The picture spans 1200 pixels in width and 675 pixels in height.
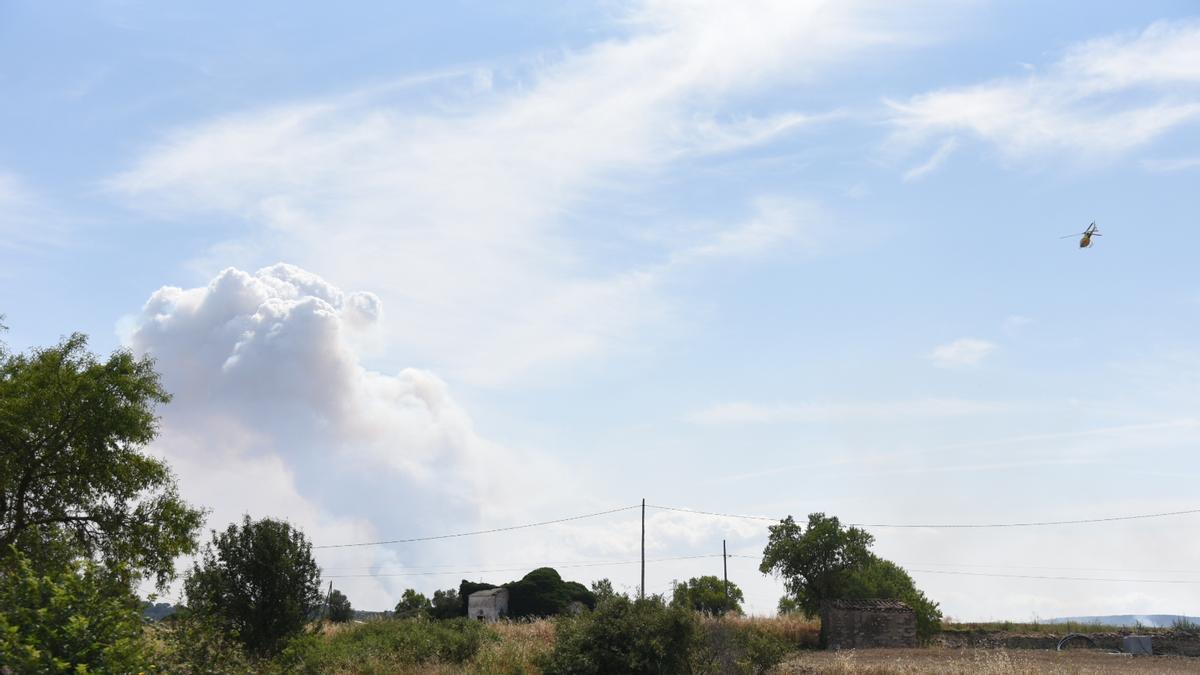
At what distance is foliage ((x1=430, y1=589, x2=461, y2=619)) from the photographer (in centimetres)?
8175

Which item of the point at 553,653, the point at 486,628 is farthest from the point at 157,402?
the point at 553,653

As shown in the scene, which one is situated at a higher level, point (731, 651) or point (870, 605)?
point (870, 605)

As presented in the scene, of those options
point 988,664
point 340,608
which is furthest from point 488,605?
point 988,664

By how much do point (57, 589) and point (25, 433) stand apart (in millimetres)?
28864

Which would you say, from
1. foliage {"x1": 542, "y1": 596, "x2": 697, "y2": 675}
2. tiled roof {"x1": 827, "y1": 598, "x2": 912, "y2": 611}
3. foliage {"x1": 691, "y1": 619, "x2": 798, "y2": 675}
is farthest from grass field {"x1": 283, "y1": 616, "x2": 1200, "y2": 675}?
tiled roof {"x1": 827, "y1": 598, "x2": 912, "y2": 611}

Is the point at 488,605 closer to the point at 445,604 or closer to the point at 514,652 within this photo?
the point at 445,604

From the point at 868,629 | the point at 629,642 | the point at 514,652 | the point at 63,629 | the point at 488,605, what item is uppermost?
the point at 488,605

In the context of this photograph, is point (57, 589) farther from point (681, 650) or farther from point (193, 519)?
point (193, 519)

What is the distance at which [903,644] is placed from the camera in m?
49.8

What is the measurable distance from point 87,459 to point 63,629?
2940cm

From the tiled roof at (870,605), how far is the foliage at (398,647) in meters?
19.3

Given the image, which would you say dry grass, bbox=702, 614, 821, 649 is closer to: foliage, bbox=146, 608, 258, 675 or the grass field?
the grass field

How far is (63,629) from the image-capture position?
470 inches

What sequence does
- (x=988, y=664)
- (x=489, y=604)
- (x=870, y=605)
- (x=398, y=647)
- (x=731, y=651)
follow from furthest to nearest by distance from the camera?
(x=489, y=604) → (x=870, y=605) → (x=398, y=647) → (x=988, y=664) → (x=731, y=651)
